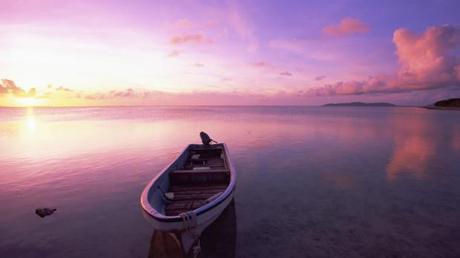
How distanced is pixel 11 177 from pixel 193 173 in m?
16.5

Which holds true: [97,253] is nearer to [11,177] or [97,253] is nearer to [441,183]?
[11,177]

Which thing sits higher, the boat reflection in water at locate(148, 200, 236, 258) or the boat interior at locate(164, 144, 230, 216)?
the boat interior at locate(164, 144, 230, 216)

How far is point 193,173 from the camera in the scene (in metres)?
12.9

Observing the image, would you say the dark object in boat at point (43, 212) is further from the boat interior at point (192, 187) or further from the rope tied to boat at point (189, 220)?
the rope tied to boat at point (189, 220)

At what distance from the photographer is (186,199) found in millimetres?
10766

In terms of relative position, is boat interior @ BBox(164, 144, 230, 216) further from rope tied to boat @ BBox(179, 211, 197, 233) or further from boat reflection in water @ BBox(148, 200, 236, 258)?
rope tied to boat @ BBox(179, 211, 197, 233)

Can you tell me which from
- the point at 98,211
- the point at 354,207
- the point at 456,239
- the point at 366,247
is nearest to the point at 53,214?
the point at 98,211

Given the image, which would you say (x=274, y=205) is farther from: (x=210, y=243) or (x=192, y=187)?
(x=210, y=243)

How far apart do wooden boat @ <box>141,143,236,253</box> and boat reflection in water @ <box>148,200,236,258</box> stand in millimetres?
1155

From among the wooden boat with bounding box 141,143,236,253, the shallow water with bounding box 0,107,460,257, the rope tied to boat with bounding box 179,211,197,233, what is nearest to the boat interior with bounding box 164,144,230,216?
the wooden boat with bounding box 141,143,236,253

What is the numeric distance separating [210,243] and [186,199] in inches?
79.2

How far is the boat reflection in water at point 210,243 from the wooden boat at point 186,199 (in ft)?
3.79

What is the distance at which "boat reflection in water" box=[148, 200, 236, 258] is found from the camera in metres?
9.34

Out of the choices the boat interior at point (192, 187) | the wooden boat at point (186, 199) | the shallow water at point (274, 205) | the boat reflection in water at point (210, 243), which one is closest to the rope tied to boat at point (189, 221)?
the wooden boat at point (186, 199)
